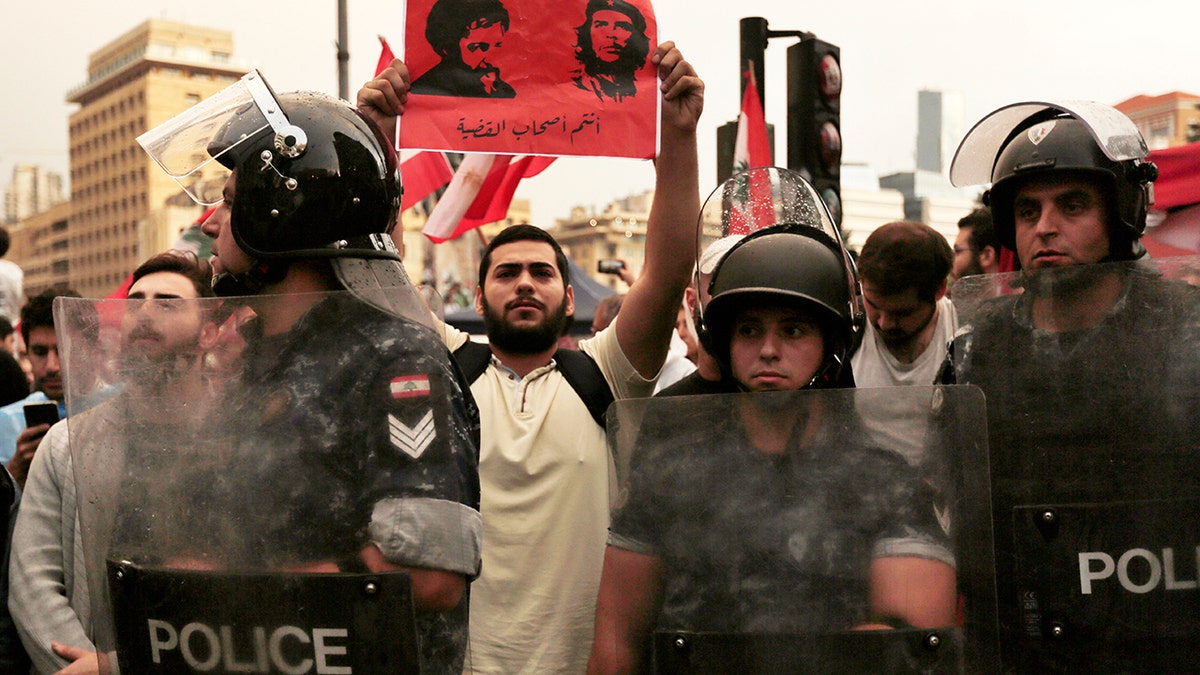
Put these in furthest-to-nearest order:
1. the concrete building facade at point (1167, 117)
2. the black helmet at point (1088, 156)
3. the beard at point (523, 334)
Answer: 1. the concrete building facade at point (1167, 117)
2. the beard at point (523, 334)
3. the black helmet at point (1088, 156)

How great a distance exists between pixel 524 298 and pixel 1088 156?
1858 mm

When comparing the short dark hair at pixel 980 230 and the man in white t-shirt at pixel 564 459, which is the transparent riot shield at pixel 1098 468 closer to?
the man in white t-shirt at pixel 564 459

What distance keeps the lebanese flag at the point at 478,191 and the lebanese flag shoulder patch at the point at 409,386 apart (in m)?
2.84

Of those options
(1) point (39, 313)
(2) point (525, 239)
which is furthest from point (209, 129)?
(1) point (39, 313)

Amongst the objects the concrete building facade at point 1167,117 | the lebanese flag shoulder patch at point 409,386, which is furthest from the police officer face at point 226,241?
the concrete building facade at point 1167,117

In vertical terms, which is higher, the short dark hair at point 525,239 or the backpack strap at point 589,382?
the short dark hair at point 525,239

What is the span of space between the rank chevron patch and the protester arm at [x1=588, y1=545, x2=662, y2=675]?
42 centimetres

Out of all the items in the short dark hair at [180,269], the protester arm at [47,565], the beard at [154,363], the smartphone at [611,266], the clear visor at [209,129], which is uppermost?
the smartphone at [611,266]

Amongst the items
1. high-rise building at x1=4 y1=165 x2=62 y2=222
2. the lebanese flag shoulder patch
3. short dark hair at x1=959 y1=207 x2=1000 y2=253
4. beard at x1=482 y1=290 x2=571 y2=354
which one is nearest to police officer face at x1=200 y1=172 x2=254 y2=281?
the lebanese flag shoulder patch

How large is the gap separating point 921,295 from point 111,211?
107721mm

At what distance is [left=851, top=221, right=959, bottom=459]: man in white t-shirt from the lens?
4.41 m

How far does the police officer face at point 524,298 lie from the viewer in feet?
13.3

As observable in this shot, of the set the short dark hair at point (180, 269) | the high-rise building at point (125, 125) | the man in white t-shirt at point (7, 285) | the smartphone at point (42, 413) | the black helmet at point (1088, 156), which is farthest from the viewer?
the high-rise building at point (125, 125)

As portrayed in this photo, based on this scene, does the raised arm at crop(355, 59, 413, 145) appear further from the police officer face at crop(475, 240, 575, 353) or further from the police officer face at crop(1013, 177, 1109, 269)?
the police officer face at crop(1013, 177, 1109, 269)
